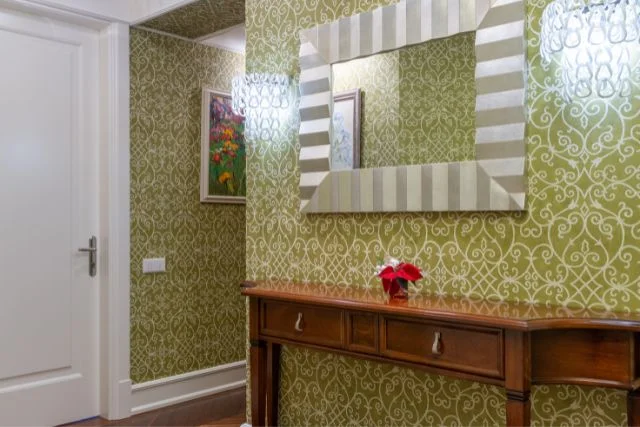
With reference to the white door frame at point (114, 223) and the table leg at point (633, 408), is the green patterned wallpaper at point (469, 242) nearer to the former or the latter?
→ the table leg at point (633, 408)

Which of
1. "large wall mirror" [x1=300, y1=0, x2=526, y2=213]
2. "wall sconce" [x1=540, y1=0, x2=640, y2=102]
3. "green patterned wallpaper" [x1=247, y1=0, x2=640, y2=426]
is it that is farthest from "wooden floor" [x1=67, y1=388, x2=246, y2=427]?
"wall sconce" [x1=540, y1=0, x2=640, y2=102]

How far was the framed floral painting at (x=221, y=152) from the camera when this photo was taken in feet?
14.0

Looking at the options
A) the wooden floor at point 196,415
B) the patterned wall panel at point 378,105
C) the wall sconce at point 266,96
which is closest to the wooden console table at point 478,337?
the patterned wall panel at point 378,105

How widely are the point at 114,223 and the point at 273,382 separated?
58.5 inches

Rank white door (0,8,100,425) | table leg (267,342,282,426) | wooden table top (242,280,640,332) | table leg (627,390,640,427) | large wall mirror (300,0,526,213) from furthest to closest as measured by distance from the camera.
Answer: white door (0,8,100,425)
table leg (267,342,282,426)
large wall mirror (300,0,526,213)
table leg (627,390,640,427)
wooden table top (242,280,640,332)

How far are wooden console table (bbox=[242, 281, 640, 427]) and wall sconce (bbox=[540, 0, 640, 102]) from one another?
2.48 ft

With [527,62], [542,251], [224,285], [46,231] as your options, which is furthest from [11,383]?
[527,62]

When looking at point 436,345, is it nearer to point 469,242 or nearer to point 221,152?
point 469,242

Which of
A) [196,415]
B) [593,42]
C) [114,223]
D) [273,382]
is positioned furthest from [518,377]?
[114,223]

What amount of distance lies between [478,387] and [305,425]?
3.26 feet

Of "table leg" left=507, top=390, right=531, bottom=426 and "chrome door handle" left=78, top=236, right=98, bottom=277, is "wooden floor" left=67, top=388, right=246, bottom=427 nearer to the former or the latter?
"chrome door handle" left=78, top=236, right=98, bottom=277

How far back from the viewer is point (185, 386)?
411 cm

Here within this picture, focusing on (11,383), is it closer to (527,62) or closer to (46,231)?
(46,231)

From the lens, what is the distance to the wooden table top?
1834mm
